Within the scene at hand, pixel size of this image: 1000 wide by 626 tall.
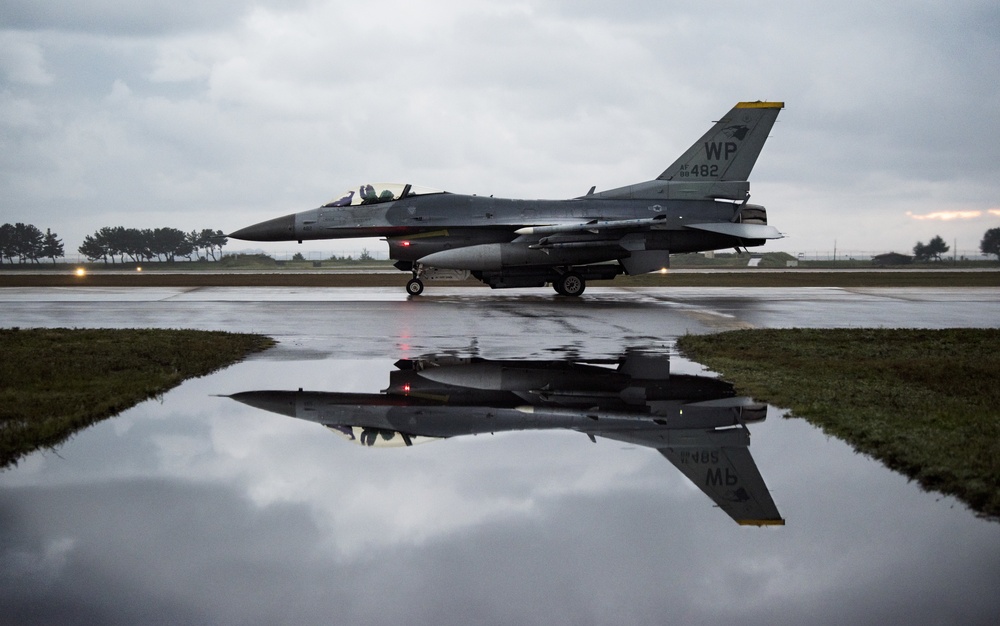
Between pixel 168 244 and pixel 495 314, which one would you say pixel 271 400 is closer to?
pixel 495 314

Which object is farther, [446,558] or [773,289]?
[773,289]

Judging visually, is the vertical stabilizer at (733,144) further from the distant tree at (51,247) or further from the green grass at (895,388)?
the distant tree at (51,247)

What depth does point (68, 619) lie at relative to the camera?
3654mm

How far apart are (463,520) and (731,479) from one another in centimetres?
184

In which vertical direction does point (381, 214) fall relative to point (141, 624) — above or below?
above

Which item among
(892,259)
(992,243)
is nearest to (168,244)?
(892,259)

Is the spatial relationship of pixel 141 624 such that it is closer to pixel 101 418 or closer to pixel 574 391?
Result: pixel 101 418

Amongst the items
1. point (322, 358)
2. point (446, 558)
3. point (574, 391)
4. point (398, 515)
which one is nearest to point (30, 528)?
point (398, 515)

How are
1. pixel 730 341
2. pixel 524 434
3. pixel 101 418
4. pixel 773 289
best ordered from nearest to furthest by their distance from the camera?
1. pixel 524 434
2. pixel 101 418
3. pixel 730 341
4. pixel 773 289

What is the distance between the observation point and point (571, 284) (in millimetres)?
27141

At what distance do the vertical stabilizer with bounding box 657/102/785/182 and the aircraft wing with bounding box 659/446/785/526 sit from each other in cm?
2152

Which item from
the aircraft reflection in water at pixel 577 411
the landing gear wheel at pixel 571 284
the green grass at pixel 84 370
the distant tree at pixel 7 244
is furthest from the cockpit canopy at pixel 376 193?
the distant tree at pixel 7 244

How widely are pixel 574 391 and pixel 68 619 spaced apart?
5.97 metres

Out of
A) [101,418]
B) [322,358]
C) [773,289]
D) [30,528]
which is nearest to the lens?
[30,528]
